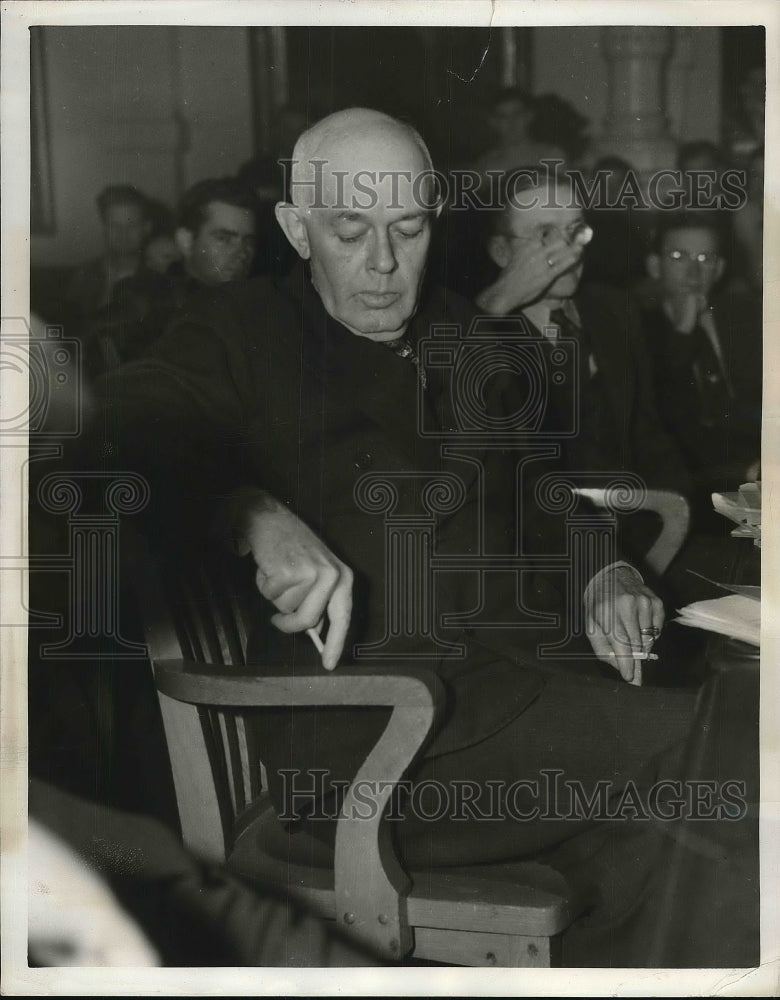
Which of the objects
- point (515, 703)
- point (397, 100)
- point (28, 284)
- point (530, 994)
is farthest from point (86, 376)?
point (530, 994)

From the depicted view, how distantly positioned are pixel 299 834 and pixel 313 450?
0.66 m

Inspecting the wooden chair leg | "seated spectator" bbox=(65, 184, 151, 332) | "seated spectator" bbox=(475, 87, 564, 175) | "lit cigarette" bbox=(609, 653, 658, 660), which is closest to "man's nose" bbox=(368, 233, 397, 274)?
"seated spectator" bbox=(475, 87, 564, 175)

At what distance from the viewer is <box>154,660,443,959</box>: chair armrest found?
162cm

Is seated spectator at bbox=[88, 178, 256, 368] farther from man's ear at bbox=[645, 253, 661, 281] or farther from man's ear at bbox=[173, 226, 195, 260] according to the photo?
man's ear at bbox=[645, 253, 661, 281]

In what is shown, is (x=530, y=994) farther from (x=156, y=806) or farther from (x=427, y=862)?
(x=156, y=806)

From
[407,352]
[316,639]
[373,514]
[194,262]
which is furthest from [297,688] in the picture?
[194,262]

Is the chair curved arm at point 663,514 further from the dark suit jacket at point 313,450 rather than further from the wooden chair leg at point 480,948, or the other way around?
the wooden chair leg at point 480,948


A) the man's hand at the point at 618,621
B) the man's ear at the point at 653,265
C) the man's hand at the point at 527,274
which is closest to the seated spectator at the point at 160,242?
the man's hand at the point at 527,274

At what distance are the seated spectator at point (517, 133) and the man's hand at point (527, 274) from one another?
0.48 feet

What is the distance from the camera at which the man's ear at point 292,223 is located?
171 cm

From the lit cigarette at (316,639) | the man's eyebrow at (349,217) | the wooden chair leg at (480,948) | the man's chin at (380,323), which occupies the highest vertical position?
the man's eyebrow at (349,217)

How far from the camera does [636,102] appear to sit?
5.72ft

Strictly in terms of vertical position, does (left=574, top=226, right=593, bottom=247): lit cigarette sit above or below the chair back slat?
above

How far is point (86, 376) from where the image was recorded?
1730mm
